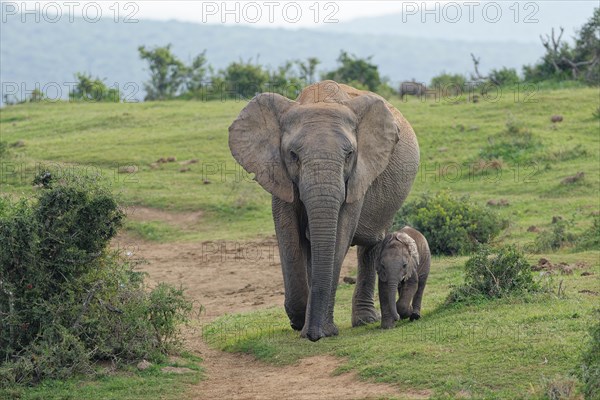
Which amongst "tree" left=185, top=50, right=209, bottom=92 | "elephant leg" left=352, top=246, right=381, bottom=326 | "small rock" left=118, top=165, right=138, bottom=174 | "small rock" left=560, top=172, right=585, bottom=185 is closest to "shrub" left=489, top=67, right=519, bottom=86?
"tree" left=185, top=50, right=209, bottom=92

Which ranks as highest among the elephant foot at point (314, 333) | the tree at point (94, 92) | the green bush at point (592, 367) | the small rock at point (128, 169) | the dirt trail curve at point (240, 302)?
the tree at point (94, 92)

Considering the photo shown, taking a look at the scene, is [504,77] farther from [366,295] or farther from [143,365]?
[143,365]

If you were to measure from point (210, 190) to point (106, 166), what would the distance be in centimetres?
351

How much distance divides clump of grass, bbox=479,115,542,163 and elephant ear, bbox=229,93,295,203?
13.8 metres

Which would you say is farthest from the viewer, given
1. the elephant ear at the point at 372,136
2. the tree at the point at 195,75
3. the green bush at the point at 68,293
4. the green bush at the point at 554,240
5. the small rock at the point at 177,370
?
the tree at the point at 195,75

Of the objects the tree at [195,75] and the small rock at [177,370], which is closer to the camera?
the small rock at [177,370]

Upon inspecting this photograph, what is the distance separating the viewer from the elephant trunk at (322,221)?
37.5 feet

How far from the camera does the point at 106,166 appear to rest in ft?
88.3

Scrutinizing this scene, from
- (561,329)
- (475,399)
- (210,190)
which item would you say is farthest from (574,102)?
(475,399)

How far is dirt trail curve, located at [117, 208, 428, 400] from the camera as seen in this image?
33.5ft

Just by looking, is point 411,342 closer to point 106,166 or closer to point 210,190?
point 210,190

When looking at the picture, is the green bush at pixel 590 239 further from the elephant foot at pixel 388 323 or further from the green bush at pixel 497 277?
the elephant foot at pixel 388 323

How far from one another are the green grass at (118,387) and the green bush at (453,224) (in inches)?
321

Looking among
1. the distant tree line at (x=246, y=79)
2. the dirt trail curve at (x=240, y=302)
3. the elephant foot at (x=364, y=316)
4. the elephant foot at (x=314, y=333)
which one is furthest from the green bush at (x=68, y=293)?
the distant tree line at (x=246, y=79)
